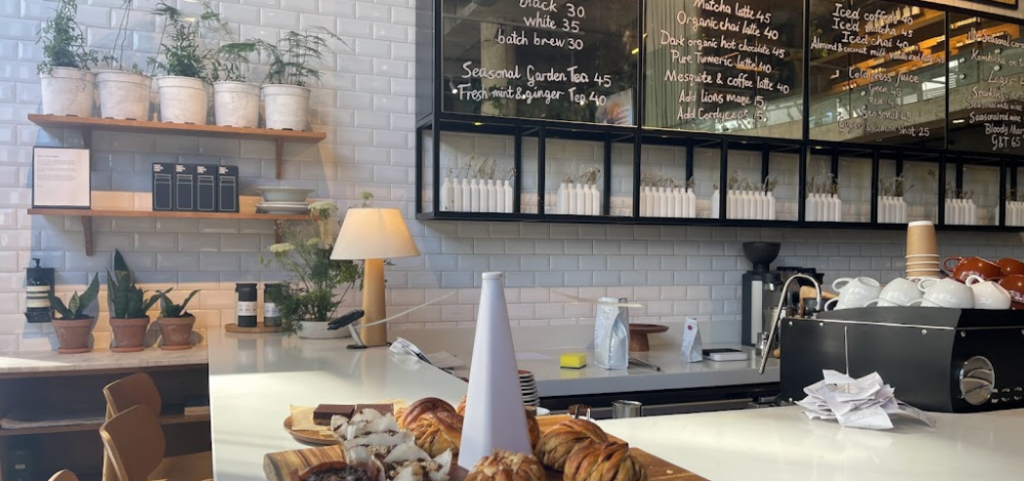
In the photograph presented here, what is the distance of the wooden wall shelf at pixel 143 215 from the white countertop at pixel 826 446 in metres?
2.08

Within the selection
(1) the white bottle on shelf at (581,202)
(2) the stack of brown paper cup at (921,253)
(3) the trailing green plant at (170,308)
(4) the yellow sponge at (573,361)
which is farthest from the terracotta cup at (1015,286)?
(3) the trailing green plant at (170,308)

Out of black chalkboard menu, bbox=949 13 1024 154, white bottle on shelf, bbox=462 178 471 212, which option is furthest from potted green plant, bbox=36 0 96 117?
black chalkboard menu, bbox=949 13 1024 154

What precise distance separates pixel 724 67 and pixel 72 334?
3309mm

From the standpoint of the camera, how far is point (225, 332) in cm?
321

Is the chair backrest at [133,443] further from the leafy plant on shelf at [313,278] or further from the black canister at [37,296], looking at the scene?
the black canister at [37,296]

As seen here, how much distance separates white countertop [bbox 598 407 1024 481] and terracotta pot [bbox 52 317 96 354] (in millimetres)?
2325

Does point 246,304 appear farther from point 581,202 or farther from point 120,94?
point 581,202

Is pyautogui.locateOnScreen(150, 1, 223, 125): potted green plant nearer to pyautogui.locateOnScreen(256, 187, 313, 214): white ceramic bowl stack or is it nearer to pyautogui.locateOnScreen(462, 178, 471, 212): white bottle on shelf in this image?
pyautogui.locateOnScreen(256, 187, 313, 214): white ceramic bowl stack

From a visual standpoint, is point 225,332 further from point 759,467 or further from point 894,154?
point 894,154

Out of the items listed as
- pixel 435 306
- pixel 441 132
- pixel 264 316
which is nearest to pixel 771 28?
pixel 441 132

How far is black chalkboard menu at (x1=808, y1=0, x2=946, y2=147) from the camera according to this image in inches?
166

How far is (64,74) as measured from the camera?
2951 mm

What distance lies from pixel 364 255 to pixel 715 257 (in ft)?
7.32

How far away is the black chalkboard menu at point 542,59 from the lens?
3.46 meters
